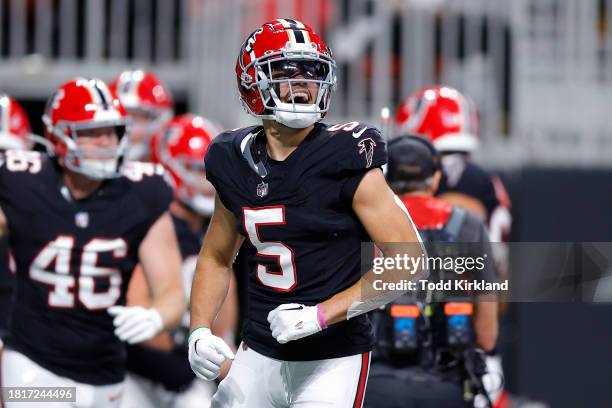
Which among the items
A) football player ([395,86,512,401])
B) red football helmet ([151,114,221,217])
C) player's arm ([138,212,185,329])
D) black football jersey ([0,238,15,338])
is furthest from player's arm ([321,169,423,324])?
red football helmet ([151,114,221,217])

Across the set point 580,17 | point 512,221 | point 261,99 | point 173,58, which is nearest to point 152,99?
point 173,58

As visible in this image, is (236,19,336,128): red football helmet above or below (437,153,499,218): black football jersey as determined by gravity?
above

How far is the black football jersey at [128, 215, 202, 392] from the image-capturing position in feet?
19.0

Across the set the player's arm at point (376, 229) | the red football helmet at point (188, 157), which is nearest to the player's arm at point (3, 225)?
the player's arm at point (376, 229)

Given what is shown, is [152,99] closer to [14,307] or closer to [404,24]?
[404,24]

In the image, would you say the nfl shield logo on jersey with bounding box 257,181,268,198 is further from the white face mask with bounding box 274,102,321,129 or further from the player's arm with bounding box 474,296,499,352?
the player's arm with bounding box 474,296,499,352

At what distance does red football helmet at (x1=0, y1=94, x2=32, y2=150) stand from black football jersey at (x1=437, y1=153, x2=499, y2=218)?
223 centimetres

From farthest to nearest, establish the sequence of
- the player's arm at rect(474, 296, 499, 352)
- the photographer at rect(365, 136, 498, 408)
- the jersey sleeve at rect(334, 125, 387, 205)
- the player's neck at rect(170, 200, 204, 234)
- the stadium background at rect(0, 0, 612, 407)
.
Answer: the stadium background at rect(0, 0, 612, 407), the player's neck at rect(170, 200, 204, 234), the player's arm at rect(474, 296, 499, 352), the photographer at rect(365, 136, 498, 408), the jersey sleeve at rect(334, 125, 387, 205)

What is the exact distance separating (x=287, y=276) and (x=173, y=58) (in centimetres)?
573

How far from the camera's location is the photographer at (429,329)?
4.42 metres

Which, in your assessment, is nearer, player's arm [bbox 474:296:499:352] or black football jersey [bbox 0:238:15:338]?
Answer: player's arm [bbox 474:296:499:352]

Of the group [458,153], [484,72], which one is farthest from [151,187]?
[484,72]

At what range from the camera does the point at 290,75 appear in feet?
12.3

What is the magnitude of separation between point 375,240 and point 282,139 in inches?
17.4
